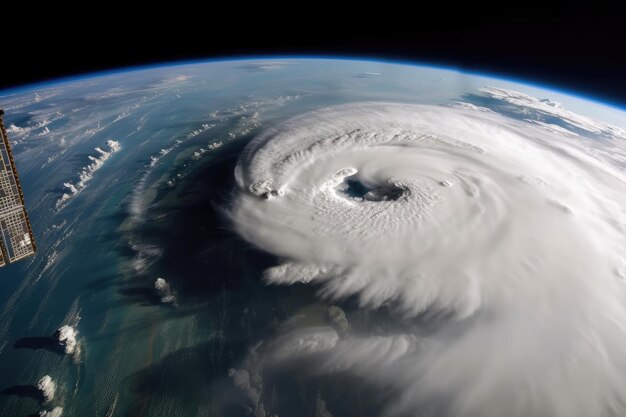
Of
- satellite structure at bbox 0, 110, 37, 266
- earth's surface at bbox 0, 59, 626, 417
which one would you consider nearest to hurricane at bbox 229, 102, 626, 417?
earth's surface at bbox 0, 59, 626, 417

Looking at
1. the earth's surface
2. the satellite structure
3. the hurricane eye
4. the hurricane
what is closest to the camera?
the satellite structure

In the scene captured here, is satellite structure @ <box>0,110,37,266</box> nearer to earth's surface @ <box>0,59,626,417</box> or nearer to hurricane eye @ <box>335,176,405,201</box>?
earth's surface @ <box>0,59,626,417</box>

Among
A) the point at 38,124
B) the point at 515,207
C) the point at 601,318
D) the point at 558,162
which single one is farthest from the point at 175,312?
the point at 38,124

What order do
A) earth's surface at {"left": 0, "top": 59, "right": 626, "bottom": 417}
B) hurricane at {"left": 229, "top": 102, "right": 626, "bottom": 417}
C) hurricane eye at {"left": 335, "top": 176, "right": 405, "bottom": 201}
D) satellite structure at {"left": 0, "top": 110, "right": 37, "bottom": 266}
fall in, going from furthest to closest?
hurricane eye at {"left": 335, "top": 176, "right": 405, "bottom": 201}, earth's surface at {"left": 0, "top": 59, "right": 626, "bottom": 417}, hurricane at {"left": 229, "top": 102, "right": 626, "bottom": 417}, satellite structure at {"left": 0, "top": 110, "right": 37, "bottom": 266}

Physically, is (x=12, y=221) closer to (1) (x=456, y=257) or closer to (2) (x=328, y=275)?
(2) (x=328, y=275)

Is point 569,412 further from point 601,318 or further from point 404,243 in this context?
point 404,243
